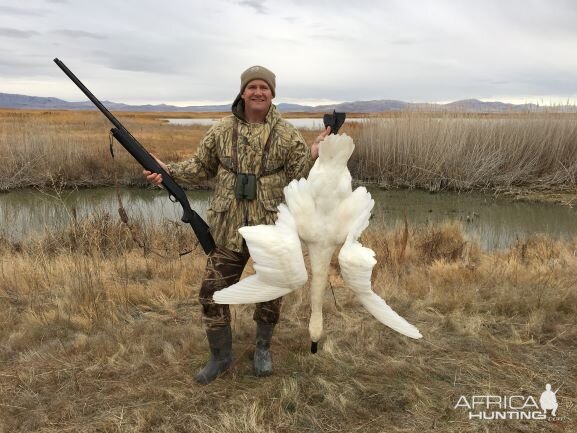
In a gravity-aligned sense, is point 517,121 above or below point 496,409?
above

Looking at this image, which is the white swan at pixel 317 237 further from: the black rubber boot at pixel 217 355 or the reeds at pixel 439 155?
the reeds at pixel 439 155

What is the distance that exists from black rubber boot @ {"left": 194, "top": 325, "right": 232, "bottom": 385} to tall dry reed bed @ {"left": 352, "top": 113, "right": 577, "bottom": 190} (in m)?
13.3

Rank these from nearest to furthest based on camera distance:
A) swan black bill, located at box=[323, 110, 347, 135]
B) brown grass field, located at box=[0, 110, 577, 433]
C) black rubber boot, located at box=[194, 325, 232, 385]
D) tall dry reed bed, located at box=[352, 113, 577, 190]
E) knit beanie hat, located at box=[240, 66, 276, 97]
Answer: swan black bill, located at box=[323, 110, 347, 135] → knit beanie hat, located at box=[240, 66, 276, 97] → brown grass field, located at box=[0, 110, 577, 433] → black rubber boot, located at box=[194, 325, 232, 385] → tall dry reed bed, located at box=[352, 113, 577, 190]

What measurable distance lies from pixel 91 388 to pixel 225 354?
1.13 m

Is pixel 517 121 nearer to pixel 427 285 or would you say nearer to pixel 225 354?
pixel 427 285

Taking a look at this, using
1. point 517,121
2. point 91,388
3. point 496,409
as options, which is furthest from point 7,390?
point 517,121

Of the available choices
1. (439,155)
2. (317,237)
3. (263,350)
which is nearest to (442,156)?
(439,155)

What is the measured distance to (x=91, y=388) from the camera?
3611mm

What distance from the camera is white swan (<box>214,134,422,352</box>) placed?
228 cm

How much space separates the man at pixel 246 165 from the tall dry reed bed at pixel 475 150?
13.1m

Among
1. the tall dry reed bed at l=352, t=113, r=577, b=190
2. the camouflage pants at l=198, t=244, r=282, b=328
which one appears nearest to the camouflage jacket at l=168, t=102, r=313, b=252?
the camouflage pants at l=198, t=244, r=282, b=328

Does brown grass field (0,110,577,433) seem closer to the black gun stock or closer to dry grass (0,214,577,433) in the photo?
dry grass (0,214,577,433)

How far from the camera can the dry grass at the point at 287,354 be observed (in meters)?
3.29

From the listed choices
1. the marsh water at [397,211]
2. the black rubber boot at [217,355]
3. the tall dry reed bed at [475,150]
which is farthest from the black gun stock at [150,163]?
the tall dry reed bed at [475,150]
